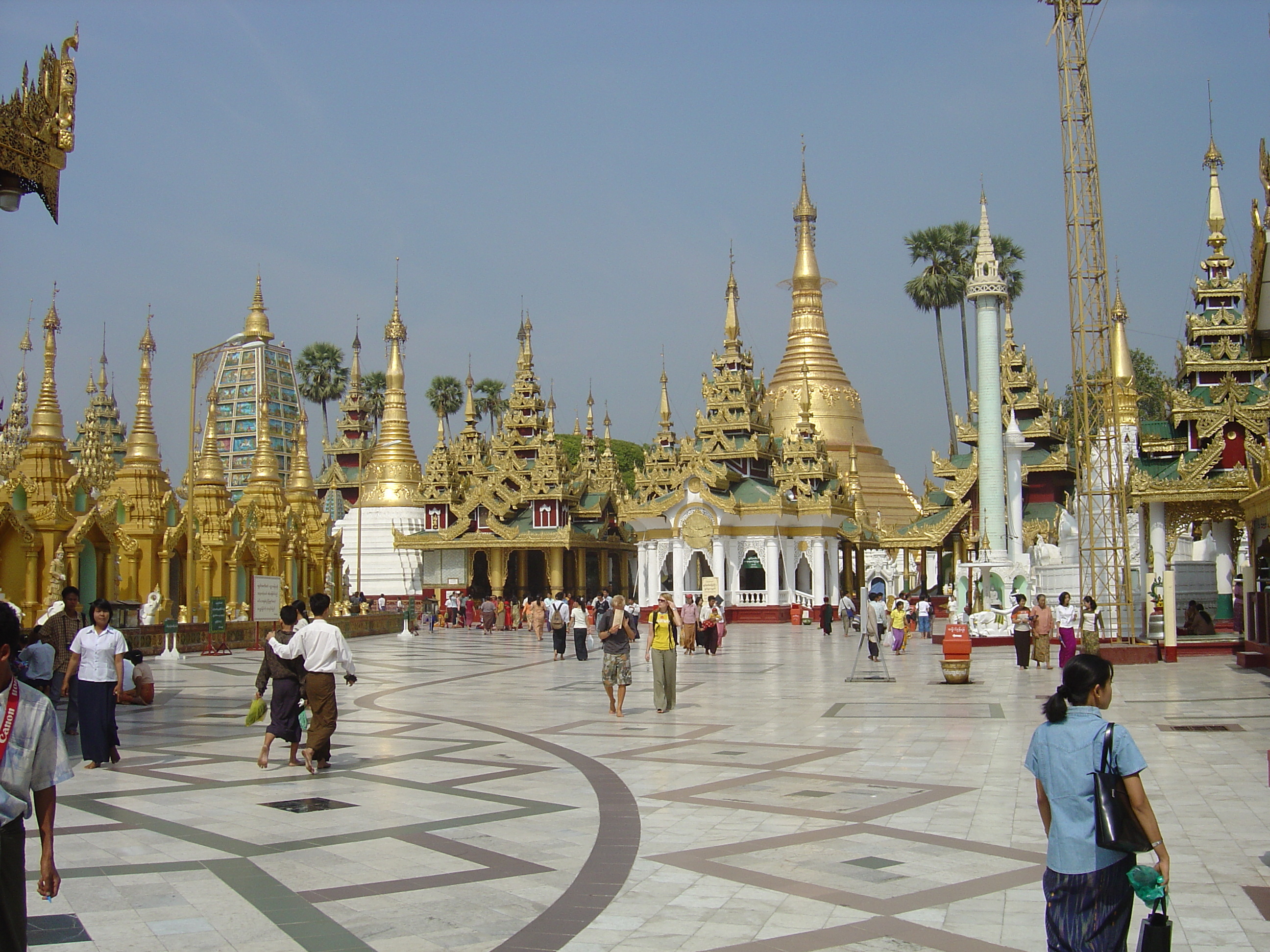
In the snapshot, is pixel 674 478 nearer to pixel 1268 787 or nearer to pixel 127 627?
pixel 127 627

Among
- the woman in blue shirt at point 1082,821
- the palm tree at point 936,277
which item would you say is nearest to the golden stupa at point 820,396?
the palm tree at point 936,277

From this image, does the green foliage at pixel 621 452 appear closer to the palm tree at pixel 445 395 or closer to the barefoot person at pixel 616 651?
the palm tree at pixel 445 395

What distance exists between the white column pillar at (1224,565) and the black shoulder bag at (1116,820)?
30408mm

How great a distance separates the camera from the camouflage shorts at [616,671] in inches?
643

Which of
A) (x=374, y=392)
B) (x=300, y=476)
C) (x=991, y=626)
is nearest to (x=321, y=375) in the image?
(x=374, y=392)

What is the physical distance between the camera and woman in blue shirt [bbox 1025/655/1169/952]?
187 inches

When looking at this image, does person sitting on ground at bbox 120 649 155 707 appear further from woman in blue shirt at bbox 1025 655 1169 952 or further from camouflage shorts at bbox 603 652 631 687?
woman in blue shirt at bbox 1025 655 1169 952

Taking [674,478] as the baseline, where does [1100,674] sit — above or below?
below

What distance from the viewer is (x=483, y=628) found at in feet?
157

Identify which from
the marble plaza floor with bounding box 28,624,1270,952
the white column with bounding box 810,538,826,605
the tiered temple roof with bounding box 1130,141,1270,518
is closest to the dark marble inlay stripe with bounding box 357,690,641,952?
the marble plaza floor with bounding box 28,624,1270,952

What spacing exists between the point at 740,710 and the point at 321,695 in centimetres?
710

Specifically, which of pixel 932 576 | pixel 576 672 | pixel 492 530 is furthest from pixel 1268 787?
pixel 932 576

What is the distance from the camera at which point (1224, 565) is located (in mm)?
33906

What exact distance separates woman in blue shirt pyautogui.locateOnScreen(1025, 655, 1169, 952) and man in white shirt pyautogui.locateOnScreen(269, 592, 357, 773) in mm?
7503
